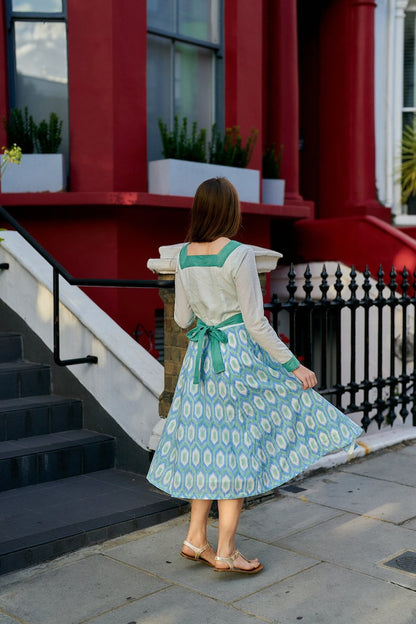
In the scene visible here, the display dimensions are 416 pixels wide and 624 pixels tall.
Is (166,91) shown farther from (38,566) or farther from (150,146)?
(38,566)

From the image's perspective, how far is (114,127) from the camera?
7.40m

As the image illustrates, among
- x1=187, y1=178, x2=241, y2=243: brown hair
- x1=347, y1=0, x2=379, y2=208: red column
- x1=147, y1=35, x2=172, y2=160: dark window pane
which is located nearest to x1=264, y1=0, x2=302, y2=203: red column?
x1=347, y1=0, x2=379, y2=208: red column

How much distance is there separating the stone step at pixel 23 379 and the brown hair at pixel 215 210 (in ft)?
7.87

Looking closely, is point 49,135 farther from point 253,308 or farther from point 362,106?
point 362,106

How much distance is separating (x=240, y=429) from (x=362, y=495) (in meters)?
1.62

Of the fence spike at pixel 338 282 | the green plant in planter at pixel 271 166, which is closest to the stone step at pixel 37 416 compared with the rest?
the fence spike at pixel 338 282

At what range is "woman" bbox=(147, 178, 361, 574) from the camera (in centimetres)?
350

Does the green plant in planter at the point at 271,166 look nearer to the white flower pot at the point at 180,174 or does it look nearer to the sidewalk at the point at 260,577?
the white flower pot at the point at 180,174

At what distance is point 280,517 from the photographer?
14.4ft

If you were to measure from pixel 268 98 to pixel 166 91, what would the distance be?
2.11 metres

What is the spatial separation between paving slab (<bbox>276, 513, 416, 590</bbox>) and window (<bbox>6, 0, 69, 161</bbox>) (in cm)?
515

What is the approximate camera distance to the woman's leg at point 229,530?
3.56 metres

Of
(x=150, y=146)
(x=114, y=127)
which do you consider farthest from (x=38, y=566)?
(x=150, y=146)

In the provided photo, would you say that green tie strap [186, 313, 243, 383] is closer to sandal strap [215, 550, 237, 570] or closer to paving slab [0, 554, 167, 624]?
sandal strap [215, 550, 237, 570]
